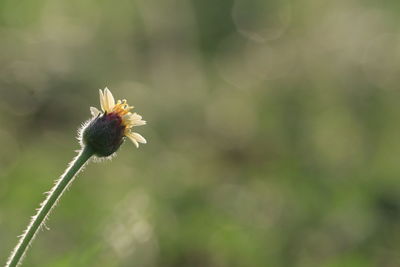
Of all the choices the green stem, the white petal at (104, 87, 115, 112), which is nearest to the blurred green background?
the white petal at (104, 87, 115, 112)

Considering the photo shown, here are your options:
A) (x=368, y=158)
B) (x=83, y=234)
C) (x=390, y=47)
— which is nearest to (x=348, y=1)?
(x=390, y=47)

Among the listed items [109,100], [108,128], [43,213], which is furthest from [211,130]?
[43,213]

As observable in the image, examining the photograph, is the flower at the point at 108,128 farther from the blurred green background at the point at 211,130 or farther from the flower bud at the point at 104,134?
the blurred green background at the point at 211,130

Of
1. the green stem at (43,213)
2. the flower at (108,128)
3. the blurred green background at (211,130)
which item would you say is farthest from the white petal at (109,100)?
the blurred green background at (211,130)

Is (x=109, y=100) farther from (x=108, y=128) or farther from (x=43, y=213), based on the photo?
(x=43, y=213)

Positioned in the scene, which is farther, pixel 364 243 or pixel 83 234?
pixel 364 243

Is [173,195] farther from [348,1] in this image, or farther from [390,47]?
[348,1]
